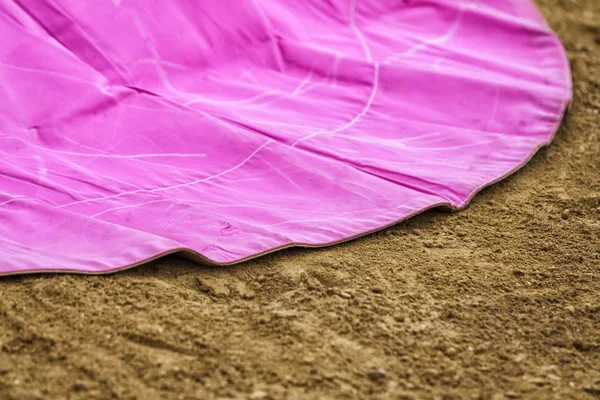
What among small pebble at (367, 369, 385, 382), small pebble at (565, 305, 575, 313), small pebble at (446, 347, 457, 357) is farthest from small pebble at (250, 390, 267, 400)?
small pebble at (565, 305, 575, 313)

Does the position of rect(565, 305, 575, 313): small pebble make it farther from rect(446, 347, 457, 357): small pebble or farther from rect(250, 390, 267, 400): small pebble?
rect(250, 390, 267, 400): small pebble

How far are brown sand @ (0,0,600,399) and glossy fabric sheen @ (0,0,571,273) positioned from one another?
0.11m

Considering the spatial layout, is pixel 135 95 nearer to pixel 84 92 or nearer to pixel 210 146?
pixel 84 92

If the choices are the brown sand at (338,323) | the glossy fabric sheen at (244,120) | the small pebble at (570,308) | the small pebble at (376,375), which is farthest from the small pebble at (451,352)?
the glossy fabric sheen at (244,120)

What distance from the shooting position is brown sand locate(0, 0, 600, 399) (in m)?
1.82

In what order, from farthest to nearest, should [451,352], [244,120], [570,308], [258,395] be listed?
[244,120]
[570,308]
[451,352]
[258,395]

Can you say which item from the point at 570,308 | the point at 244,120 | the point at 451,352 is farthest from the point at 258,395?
the point at 244,120

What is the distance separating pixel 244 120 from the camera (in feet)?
9.36

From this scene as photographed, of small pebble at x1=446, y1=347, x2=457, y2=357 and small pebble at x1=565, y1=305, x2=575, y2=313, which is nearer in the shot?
small pebble at x1=446, y1=347, x2=457, y2=357

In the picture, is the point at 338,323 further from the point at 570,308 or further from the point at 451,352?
the point at 570,308

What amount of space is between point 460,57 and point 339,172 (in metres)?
1.07

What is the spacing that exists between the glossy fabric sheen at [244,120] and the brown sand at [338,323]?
4.4 inches

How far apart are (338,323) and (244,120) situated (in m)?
1.05

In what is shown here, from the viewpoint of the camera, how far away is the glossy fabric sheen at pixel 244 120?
2.37 m
